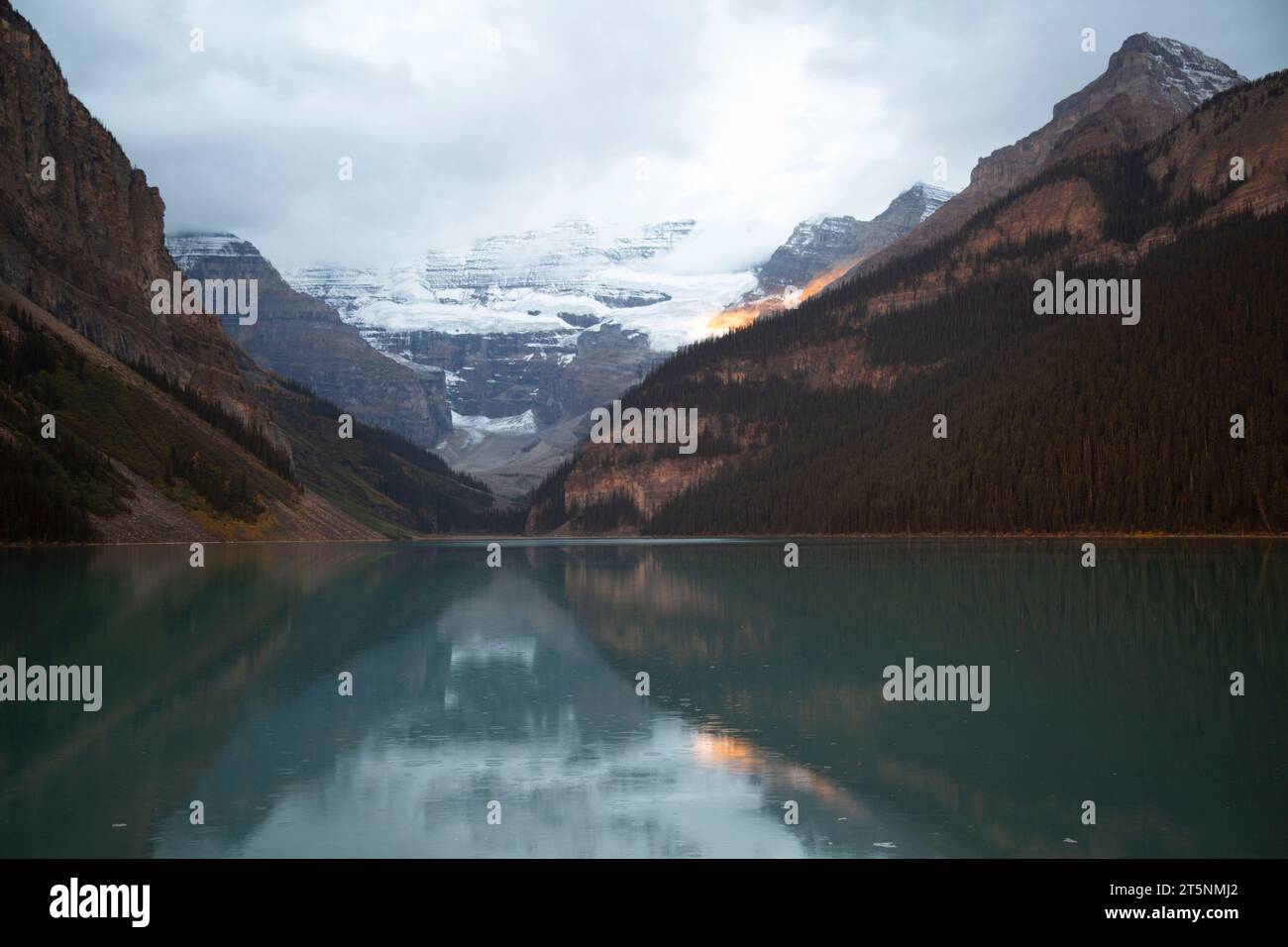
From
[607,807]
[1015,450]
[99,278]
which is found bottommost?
[607,807]

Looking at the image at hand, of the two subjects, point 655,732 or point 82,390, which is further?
point 82,390

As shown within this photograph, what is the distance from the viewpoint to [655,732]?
2616 cm

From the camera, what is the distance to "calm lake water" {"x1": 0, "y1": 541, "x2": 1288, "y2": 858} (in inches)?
698

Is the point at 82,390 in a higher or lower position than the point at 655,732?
higher

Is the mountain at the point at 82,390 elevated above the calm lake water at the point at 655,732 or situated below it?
above

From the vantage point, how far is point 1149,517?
14138 centimetres

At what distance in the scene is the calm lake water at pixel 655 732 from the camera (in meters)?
17.7

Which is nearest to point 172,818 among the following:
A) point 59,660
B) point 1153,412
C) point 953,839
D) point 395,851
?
point 395,851

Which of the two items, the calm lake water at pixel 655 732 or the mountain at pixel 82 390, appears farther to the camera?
the mountain at pixel 82 390

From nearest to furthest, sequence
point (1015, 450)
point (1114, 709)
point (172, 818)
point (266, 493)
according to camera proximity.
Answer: point (172, 818) < point (1114, 709) < point (1015, 450) < point (266, 493)

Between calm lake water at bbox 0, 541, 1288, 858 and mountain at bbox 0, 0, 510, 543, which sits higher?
mountain at bbox 0, 0, 510, 543

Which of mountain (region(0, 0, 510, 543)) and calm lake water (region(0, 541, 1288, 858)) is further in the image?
mountain (region(0, 0, 510, 543))
